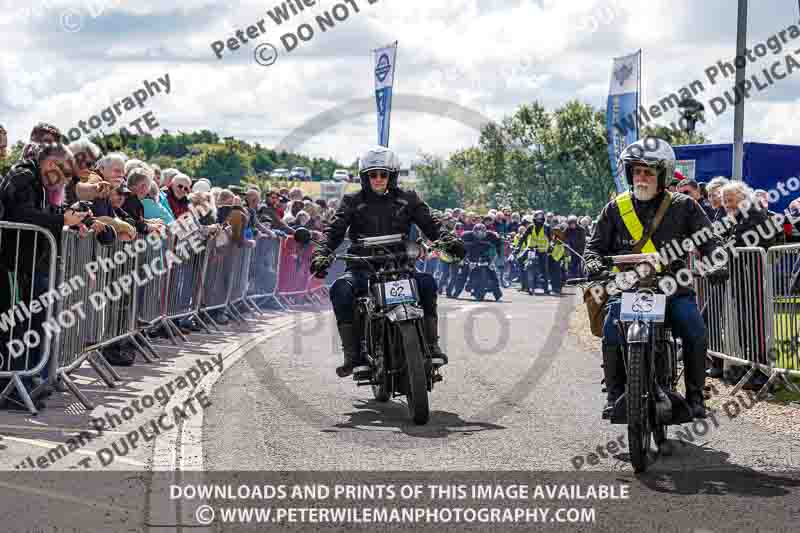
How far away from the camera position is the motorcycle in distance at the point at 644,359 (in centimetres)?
723

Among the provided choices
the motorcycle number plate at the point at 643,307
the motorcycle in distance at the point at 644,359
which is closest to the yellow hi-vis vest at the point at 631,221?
the motorcycle in distance at the point at 644,359

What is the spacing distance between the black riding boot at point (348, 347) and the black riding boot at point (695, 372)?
2.73 meters

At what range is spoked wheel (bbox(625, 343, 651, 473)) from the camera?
716cm

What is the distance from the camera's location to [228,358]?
13.3 metres

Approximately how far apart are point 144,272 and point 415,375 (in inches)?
178

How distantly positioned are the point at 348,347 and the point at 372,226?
0.98m

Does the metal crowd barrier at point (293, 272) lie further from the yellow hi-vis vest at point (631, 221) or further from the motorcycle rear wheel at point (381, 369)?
the yellow hi-vis vest at point (631, 221)

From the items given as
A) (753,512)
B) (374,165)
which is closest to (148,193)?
(374,165)

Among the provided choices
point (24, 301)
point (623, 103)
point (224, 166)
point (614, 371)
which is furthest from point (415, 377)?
point (224, 166)

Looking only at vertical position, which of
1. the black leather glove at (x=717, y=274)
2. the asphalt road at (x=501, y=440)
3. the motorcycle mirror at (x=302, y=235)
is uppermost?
the motorcycle mirror at (x=302, y=235)

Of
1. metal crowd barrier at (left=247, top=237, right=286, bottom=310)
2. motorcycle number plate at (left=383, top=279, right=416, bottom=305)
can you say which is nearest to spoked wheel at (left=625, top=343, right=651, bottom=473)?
motorcycle number plate at (left=383, top=279, right=416, bottom=305)

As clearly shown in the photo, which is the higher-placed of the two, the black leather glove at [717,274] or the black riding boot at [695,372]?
the black leather glove at [717,274]

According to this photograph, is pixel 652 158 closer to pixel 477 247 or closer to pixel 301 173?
pixel 477 247

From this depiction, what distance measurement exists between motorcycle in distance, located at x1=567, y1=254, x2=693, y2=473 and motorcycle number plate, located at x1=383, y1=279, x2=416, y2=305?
5.79 ft
